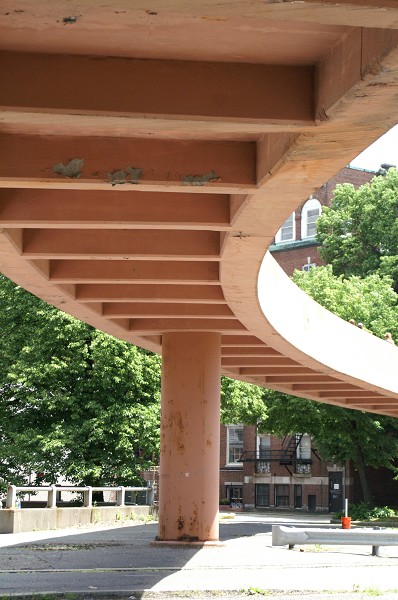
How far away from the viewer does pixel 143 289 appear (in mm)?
17578

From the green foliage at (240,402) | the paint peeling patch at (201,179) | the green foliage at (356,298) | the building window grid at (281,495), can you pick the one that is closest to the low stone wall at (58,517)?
the green foliage at (240,402)

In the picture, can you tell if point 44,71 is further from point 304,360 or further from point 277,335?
point 304,360

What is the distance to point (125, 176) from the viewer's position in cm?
1032

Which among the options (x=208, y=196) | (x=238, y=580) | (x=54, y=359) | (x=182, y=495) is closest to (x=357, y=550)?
(x=182, y=495)

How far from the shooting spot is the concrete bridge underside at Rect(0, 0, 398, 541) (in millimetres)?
7266

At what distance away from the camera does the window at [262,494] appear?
6128cm

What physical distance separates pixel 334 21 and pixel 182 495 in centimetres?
1475

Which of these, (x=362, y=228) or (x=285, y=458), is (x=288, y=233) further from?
(x=285, y=458)

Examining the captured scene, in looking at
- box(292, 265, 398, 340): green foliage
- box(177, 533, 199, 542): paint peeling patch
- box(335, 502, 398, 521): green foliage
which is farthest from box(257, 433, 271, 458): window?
box(177, 533, 199, 542): paint peeling patch

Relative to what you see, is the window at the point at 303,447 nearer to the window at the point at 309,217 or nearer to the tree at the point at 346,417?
the tree at the point at 346,417

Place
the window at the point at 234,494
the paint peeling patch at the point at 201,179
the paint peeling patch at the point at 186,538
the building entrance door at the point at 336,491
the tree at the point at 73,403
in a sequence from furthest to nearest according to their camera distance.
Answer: the window at the point at 234,494 < the building entrance door at the point at 336,491 < the tree at the point at 73,403 < the paint peeling patch at the point at 186,538 < the paint peeling patch at the point at 201,179

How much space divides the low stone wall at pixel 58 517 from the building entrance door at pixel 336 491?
82.8 ft

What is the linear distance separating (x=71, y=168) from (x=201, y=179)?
1251 millimetres

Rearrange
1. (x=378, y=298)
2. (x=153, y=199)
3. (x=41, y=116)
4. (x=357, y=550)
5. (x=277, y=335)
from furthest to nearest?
(x=378, y=298) → (x=357, y=550) → (x=277, y=335) → (x=153, y=199) → (x=41, y=116)
